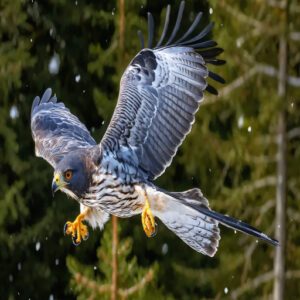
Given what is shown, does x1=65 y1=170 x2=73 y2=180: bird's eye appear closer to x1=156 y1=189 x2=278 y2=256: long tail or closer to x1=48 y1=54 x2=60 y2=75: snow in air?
x1=156 y1=189 x2=278 y2=256: long tail

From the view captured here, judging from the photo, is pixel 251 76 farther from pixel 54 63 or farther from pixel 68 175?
pixel 68 175

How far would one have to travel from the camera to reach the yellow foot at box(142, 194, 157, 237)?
8016 millimetres

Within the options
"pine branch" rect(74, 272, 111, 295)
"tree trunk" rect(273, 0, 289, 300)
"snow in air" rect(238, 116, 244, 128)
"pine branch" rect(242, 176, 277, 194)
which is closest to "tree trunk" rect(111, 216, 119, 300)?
"pine branch" rect(74, 272, 111, 295)

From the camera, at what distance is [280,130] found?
13.8 meters

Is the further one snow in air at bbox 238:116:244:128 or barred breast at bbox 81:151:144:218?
snow in air at bbox 238:116:244:128

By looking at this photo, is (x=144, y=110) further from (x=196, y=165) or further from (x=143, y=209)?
(x=196, y=165)

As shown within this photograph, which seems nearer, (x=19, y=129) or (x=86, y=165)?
(x=86, y=165)

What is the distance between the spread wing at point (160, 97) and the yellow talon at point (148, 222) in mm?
377

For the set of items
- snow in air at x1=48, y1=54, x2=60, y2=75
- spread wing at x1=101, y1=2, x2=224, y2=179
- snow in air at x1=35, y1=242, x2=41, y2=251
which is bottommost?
snow in air at x1=35, y1=242, x2=41, y2=251

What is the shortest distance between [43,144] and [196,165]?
7158mm

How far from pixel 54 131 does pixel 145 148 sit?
0.87 metres

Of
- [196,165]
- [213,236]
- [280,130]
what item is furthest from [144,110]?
[196,165]

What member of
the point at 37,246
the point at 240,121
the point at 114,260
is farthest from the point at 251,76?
the point at 37,246

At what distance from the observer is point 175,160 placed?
1777cm
